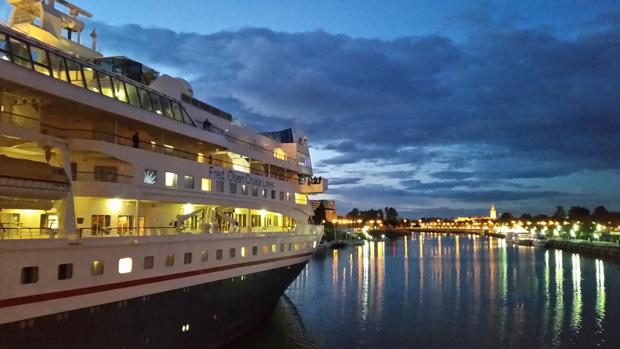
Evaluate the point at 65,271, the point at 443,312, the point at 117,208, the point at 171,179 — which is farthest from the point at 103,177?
the point at 443,312

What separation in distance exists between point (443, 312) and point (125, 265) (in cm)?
2590

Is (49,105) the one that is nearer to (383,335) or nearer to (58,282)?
(58,282)

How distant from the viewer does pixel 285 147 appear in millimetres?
34656

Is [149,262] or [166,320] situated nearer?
[149,262]

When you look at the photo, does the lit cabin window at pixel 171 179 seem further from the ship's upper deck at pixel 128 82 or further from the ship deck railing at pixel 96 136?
the ship's upper deck at pixel 128 82

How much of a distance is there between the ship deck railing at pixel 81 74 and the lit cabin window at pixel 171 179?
2.62m

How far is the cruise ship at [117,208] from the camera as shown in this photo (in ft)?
47.0

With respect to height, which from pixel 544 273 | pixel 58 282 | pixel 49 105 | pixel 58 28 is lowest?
pixel 544 273

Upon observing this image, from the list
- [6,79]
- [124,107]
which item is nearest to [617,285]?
[124,107]

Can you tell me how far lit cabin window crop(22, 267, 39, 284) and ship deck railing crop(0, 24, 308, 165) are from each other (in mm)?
6257

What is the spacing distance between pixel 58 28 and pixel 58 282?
1493cm

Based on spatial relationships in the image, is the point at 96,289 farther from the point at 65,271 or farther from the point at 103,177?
the point at 103,177

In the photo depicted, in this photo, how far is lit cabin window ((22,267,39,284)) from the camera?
13.6 metres

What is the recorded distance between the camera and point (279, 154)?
109ft
